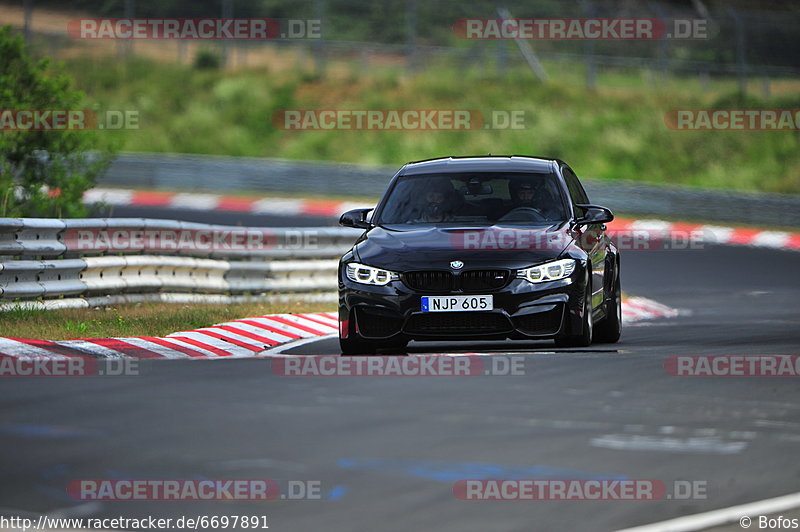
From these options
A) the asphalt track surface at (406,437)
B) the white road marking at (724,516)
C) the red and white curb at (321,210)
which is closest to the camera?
the white road marking at (724,516)

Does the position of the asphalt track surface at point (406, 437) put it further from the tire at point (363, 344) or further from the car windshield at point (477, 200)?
the car windshield at point (477, 200)

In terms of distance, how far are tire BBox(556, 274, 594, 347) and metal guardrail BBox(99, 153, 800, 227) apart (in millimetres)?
19616

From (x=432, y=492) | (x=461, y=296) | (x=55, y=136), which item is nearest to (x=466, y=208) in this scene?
(x=461, y=296)

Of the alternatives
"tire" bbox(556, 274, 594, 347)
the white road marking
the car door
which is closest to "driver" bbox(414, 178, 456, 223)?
the car door

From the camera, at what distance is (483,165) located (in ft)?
42.3

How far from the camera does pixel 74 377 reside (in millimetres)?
9992

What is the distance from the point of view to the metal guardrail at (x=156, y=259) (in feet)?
45.5

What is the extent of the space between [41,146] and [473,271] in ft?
27.7

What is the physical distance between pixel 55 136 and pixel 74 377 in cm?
869

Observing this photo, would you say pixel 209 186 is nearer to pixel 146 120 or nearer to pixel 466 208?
pixel 146 120

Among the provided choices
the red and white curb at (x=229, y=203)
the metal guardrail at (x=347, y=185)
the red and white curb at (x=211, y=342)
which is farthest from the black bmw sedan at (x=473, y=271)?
the red and white curb at (x=229, y=203)

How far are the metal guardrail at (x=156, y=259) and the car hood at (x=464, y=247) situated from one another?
140 inches

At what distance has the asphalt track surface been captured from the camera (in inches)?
254

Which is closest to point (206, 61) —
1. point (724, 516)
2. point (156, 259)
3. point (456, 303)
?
point (156, 259)
